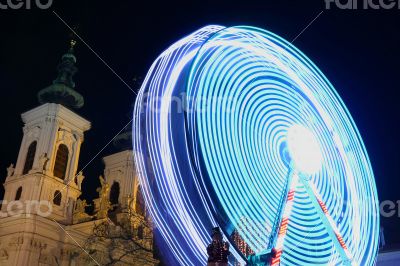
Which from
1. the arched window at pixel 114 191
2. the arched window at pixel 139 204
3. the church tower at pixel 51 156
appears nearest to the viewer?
the church tower at pixel 51 156

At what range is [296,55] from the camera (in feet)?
47.5

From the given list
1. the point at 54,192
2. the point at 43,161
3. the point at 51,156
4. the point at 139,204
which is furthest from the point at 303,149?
the point at 139,204

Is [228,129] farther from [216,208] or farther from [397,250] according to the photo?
[397,250]

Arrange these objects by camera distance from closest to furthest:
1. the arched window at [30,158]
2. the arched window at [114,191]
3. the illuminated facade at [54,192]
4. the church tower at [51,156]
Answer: the illuminated facade at [54,192], the church tower at [51,156], the arched window at [30,158], the arched window at [114,191]

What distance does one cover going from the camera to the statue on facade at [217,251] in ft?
28.7

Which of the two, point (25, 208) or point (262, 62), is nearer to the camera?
point (262, 62)

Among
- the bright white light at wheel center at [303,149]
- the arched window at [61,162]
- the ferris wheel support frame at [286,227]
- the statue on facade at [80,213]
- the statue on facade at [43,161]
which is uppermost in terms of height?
the arched window at [61,162]

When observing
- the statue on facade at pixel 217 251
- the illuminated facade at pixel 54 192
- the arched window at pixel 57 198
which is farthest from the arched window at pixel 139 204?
the statue on facade at pixel 217 251

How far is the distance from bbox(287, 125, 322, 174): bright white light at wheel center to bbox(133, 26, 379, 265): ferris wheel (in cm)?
3

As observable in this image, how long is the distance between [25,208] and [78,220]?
19.9 ft

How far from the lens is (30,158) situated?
Answer: 47.2m

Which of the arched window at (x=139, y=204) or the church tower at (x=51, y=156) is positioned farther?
the arched window at (x=139, y=204)

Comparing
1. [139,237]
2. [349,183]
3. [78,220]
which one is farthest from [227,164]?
[78,220]

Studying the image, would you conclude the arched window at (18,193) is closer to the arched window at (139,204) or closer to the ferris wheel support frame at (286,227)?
the arched window at (139,204)
